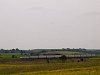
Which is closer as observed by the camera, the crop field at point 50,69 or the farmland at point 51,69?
the crop field at point 50,69

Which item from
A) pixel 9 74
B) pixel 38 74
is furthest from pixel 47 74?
pixel 9 74

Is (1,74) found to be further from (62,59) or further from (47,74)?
(62,59)

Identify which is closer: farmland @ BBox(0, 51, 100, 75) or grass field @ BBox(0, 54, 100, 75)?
grass field @ BBox(0, 54, 100, 75)

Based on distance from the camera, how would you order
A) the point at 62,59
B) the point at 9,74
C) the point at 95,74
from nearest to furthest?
the point at 95,74
the point at 9,74
the point at 62,59

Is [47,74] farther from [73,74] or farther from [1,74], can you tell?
[1,74]

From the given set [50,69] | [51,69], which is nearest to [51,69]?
[51,69]

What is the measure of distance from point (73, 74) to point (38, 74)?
4.14 metres

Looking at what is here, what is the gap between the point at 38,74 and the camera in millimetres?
39562

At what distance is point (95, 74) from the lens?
1467 inches

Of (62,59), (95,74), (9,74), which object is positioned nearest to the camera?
(95,74)

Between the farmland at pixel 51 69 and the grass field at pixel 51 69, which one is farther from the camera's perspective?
the farmland at pixel 51 69

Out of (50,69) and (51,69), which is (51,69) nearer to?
(51,69)

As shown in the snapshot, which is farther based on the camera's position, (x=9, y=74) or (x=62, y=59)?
(x=62, y=59)

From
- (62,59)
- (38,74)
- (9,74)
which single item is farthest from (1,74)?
(62,59)
